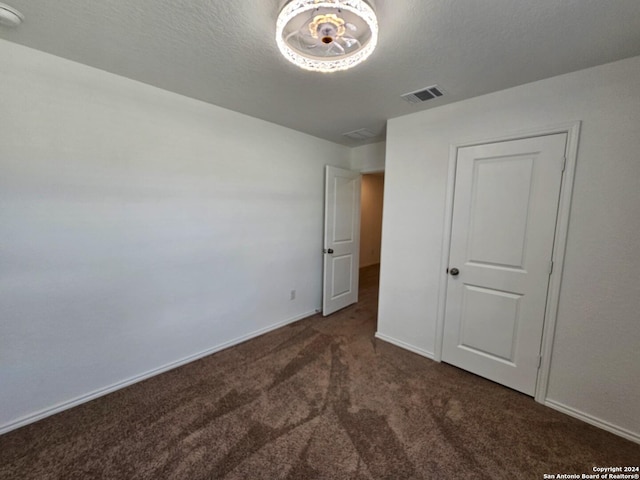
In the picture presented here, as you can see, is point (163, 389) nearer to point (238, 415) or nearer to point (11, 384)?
point (238, 415)

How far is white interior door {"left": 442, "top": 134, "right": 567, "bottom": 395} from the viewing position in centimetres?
193

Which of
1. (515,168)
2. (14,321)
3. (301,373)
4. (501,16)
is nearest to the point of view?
(501,16)

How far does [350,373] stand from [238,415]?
0.97 meters

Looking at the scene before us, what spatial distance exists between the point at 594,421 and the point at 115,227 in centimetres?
365

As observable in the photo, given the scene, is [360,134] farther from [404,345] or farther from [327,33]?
[404,345]

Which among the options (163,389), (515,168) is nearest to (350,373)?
(163,389)

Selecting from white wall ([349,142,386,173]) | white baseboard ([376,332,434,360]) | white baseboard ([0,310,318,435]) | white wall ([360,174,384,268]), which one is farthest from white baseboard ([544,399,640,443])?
white wall ([360,174,384,268])

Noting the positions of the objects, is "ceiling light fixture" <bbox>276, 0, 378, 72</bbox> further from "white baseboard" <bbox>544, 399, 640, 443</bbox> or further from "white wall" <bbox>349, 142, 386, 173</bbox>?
"white baseboard" <bbox>544, 399, 640, 443</bbox>

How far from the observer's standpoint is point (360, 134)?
10.4 ft

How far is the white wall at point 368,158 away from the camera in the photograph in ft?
11.7

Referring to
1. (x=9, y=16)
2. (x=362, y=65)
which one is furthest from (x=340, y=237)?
(x=9, y=16)

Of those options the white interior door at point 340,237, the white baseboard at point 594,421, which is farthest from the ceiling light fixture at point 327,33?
the white baseboard at point 594,421

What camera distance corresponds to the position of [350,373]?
2.32 m

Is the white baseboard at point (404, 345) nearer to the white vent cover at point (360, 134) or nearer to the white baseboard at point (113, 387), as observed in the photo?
the white baseboard at point (113, 387)
